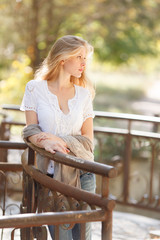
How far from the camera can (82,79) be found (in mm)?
3131

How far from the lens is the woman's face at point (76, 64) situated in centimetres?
289

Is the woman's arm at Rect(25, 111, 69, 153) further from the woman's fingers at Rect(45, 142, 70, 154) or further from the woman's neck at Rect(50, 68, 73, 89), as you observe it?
the woman's neck at Rect(50, 68, 73, 89)

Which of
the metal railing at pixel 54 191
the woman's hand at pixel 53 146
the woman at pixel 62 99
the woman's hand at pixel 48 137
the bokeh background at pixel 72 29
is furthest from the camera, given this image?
the bokeh background at pixel 72 29

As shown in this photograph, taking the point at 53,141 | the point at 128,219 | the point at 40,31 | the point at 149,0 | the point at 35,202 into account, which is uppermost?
the point at 149,0

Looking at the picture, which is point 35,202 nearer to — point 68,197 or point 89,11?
point 68,197

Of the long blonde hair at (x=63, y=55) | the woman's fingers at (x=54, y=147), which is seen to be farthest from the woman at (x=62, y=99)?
the woman's fingers at (x=54, y=147)

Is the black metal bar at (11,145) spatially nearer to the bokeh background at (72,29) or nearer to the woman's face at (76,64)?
the woman's face at (76,64)

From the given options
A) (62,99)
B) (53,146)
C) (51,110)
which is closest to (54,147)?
(53,146)

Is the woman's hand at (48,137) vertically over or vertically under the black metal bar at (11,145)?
over

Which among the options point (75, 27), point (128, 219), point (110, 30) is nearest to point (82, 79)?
point (128, 219)

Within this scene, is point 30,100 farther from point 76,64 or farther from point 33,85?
point 76,64

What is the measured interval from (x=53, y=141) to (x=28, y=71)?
8.18 meters

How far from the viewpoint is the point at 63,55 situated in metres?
2.88

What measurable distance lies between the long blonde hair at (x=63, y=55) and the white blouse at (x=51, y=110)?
0.34 ft
